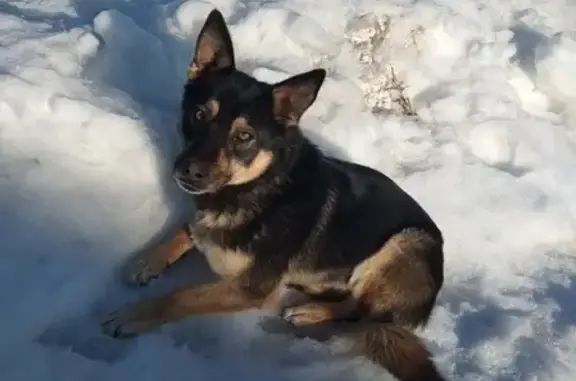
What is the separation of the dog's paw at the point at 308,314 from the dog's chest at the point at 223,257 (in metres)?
0.35

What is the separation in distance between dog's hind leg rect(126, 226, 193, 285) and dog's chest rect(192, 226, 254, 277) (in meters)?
0.19

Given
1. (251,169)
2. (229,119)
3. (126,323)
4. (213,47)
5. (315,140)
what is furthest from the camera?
(315,140)

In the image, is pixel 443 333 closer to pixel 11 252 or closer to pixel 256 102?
pixel 256 102

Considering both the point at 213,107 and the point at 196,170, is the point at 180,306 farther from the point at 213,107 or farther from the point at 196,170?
the point at 213,107

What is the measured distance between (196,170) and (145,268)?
690 millimetres

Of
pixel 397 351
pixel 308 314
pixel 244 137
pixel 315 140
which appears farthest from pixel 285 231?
pixel 315 140

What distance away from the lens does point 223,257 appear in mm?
3564

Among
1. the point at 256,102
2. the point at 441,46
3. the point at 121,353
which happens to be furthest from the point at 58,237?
the point at 441,46

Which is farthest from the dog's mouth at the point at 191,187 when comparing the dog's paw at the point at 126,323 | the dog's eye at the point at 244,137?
the dog's paw at the point at 126,323

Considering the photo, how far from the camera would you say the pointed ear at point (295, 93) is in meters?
3.41

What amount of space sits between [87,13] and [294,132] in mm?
2634

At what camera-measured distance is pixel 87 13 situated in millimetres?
5426

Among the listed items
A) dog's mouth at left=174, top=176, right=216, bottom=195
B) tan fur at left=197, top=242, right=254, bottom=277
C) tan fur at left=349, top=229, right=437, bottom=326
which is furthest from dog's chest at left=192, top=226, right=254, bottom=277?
tan fur at left=349, top=229, right=437, bottom=326

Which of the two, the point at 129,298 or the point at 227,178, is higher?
the point at 227,178
